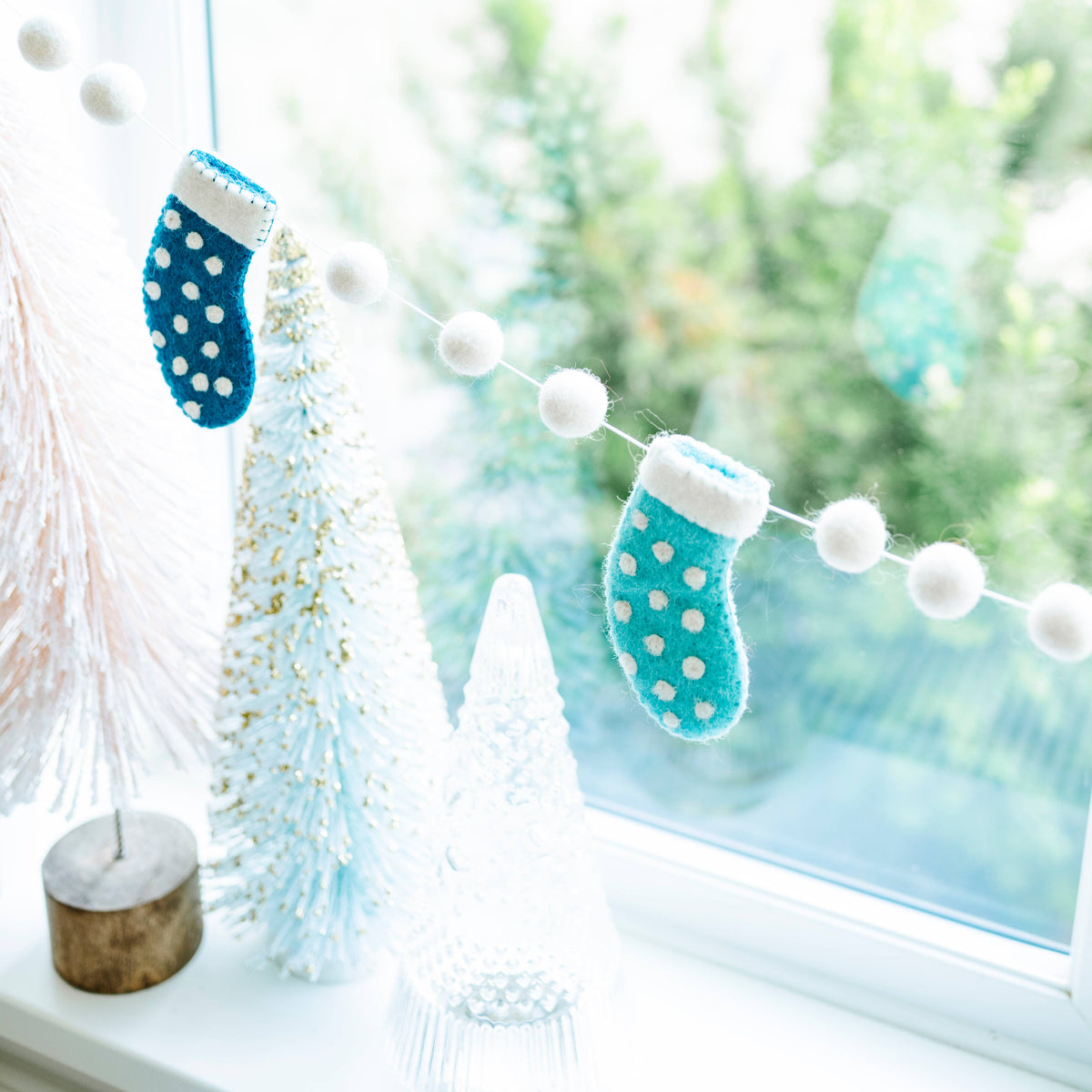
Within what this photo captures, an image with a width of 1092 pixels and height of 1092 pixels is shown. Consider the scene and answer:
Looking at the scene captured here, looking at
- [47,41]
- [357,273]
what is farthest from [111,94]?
[357,273]

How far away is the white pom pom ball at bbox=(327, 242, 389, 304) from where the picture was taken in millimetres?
602

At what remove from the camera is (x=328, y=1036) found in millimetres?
773

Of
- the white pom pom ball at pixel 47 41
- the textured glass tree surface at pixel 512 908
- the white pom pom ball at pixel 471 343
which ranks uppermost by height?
the white pom pom ball at pixel 47 41

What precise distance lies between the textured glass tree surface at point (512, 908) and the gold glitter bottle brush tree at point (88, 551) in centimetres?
22

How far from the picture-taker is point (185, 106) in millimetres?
885

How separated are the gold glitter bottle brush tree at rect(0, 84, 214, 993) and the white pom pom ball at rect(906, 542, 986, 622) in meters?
0.48

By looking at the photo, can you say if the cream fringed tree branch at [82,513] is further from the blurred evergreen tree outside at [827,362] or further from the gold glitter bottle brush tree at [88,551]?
the blurred evergreen tree outside at [827,362]

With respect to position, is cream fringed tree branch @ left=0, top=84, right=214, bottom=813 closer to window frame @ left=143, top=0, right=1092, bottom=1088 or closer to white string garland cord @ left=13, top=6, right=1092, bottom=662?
white string garland cord @ left=13, top=6, right=1092, bottom=662

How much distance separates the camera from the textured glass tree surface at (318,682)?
675mm

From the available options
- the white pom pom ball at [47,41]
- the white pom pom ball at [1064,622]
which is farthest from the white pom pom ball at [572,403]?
the white pom pom ball at [47,41]

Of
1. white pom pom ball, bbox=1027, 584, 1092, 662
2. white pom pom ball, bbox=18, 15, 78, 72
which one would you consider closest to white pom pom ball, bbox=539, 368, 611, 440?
white pom pom ball, bbox=1027, 584, 1092, 662

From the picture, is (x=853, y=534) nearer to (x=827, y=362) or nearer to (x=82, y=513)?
(x=827, y=362)

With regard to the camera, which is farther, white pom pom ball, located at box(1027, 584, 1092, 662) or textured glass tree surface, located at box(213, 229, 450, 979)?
textured glass tree surface, located at box(213, 229, 450, 979)

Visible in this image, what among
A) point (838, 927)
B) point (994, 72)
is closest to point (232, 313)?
point (994, 72)
